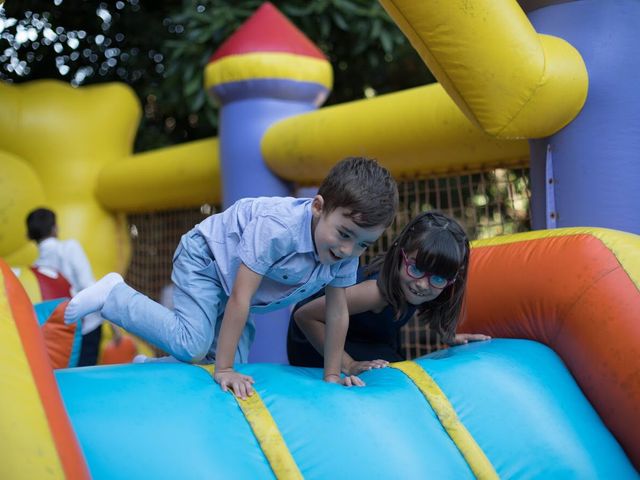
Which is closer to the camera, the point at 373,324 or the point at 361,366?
the point at 361,366

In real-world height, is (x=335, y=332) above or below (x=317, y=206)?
below

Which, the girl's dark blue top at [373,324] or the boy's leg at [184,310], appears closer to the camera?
the boy's leg at [184,310]

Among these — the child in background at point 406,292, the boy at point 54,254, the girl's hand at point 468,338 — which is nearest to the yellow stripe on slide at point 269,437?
the child in background at point 406,292

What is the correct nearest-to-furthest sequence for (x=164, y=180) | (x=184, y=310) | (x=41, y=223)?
(x=184, y=310)
(x=41, y=223)
(x=164, y=180)

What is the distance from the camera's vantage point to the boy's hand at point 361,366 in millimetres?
2008

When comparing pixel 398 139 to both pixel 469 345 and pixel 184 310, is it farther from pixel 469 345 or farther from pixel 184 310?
pixel 184 310

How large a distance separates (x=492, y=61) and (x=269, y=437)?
3.66 ft

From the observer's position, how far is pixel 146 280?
190 inches

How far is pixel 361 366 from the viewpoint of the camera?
2041 mm

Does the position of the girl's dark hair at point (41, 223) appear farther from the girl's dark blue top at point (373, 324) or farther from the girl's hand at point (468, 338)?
the girl's hand at point (468, 338)

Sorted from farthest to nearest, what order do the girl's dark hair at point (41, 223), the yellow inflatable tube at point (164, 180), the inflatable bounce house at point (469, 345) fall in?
the yellow inflatable tube at point (164, 180) < the girl's dark hair at point (41, 223) < the inflatable bounce house at point (469, 345)

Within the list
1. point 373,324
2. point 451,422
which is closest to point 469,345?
point 373,324

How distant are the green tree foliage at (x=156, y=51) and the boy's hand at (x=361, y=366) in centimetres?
324

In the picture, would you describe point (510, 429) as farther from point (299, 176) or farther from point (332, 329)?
point (299, 176)
